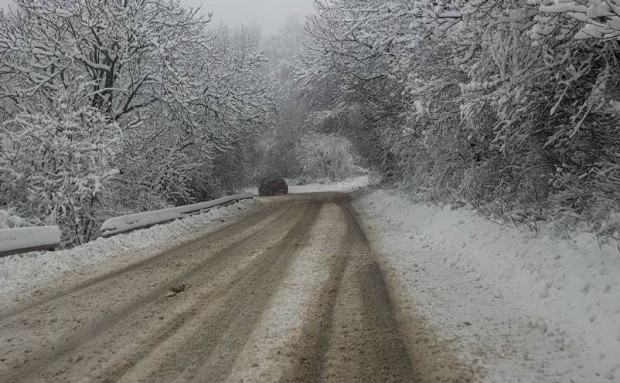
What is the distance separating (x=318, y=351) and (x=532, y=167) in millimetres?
5318

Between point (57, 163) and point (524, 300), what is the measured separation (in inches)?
428

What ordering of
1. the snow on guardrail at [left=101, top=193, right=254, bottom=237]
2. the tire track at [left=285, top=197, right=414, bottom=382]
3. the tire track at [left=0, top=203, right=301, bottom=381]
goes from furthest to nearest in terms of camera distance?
the snow on guardrail at [left=101, top=193, right=254, bottom=237]
the tire track at [left=0, top=203, right=301, bottom=381]
the tire track at [left=285, top=197, right=414, bottom=382]

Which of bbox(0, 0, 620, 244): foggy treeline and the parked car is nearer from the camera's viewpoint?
bbox(0, 0, 620, 244): foggy treeline

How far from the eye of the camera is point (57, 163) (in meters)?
10.8

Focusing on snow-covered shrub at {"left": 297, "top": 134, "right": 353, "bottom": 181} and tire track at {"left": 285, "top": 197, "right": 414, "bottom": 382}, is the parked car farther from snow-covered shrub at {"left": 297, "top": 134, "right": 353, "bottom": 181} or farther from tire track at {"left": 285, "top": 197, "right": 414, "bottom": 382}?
tire track at {"left": 285, "top": 197, "right": 414, "bottom": 382}

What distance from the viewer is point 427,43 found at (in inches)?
396

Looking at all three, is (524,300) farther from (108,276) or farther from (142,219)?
→ (142,219)

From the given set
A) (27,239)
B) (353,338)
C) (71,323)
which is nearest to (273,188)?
(27,239)

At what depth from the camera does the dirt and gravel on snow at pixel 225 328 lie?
143 inches

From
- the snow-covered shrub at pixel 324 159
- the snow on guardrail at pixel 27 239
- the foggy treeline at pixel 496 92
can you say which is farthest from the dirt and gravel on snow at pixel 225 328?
the snow-covered shrub at pixel 324 159

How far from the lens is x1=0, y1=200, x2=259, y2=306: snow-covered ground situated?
6.75 m

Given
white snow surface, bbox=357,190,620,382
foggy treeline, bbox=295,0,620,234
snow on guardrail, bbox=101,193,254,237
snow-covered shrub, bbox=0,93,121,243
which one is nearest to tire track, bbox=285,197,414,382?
white snow surface, bbox=357,190,620,382

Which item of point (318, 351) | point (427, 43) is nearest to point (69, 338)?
point (318, 351)

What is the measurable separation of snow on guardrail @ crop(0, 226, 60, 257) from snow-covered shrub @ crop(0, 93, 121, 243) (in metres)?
2.07
